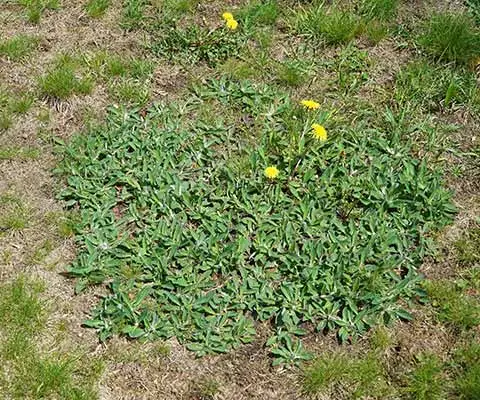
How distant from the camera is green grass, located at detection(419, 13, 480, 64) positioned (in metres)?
4.37

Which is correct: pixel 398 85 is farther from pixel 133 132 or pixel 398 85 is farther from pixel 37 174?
pixel 37 174

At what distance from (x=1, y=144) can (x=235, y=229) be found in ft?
4.67

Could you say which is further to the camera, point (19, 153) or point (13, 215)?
point (19, 153)

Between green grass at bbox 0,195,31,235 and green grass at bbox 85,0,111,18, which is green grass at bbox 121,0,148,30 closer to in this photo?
green grass at bbox 85,0,111,18

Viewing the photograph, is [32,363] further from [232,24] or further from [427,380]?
[232,24]

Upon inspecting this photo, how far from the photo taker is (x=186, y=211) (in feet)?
12.0

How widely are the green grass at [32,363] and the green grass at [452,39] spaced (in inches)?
107

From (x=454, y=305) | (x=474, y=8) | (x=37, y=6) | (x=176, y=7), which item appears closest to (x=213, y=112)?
(x=176, y=7)

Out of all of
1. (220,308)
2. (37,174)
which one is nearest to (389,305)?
(220,308)

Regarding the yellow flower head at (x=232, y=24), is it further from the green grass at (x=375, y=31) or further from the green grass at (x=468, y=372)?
the green grass at (x=468, y=372)

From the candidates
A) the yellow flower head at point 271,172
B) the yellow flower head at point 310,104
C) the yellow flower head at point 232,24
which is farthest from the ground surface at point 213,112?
the yellow flower head at point 271,172

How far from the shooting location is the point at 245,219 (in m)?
3.59

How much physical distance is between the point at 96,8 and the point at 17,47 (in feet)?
1.89

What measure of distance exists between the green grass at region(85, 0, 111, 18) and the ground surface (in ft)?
0.06
